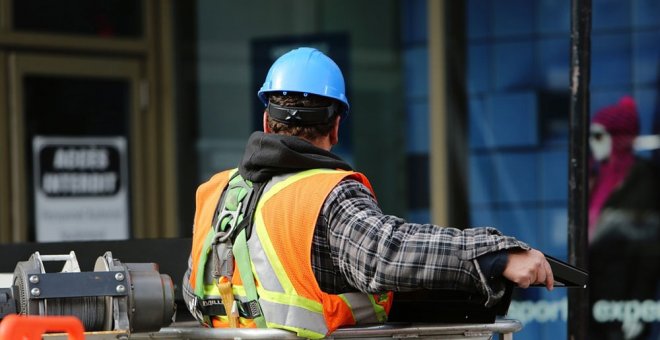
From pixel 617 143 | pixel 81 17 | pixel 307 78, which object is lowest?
pixel 617 143

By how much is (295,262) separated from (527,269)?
68 centimetres

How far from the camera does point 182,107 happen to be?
29.7 feet

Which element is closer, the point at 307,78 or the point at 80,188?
the point at 307,78

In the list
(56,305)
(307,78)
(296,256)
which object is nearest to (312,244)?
(296,256)

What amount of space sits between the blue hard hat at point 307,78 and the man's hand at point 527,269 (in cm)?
81

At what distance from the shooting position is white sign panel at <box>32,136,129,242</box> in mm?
8602

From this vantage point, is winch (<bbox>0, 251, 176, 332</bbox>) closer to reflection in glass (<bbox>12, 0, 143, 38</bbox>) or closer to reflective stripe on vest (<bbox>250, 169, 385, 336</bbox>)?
reflective stripe on vest (<bbox>250, 169, 385, 336</bbox>)

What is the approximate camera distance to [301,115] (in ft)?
12.2

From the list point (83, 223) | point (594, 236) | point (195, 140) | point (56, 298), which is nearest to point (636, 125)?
point (594, 236)

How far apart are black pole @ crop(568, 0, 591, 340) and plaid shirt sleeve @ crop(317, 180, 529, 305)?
949 millimetres

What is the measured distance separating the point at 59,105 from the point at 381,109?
7.62ft

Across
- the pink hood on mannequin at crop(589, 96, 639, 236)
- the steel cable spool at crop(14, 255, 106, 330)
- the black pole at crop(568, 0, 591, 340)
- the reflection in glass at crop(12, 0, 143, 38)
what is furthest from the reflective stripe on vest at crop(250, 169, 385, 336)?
the reflection in glass at crop(12, 0, 143, 38)

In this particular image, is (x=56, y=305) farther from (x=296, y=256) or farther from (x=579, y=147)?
(x=579, y=147)

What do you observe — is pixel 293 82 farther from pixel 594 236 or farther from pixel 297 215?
pixel 594 236
